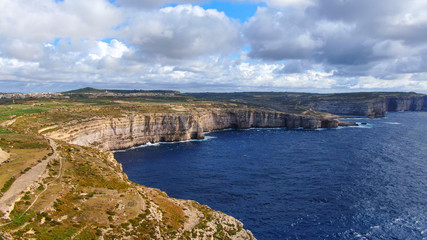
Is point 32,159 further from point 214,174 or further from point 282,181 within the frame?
point 282,181

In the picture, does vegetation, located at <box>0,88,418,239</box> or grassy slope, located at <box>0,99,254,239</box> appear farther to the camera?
vegetation, located at <box>0,88,418,239</box>

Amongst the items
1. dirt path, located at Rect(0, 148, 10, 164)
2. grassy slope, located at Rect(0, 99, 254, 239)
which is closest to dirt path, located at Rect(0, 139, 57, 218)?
grassy slope, located at Rect(0, 99, 254, 239)

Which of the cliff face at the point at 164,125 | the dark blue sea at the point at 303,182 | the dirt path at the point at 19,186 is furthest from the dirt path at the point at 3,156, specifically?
the cliff face at the point at 164,125

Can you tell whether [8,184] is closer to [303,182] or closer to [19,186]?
[19,186]

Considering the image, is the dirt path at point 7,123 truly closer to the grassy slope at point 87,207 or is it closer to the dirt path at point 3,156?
the grassy slope at point 87,207

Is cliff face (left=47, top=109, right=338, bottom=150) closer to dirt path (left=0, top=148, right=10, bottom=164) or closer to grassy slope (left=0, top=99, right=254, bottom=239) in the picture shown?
dirt path (left=0, top=148, right=10, bottom=164)

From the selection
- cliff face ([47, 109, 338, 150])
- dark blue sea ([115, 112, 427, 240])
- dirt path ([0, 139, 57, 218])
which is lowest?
dark blue sea ([115, 112, 427, 240])

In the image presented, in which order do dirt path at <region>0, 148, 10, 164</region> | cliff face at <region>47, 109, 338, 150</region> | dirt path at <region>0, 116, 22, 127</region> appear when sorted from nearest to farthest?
dirt path at <region>0, 148, 10, 164</region>
dirt path at <region>0, 116, 22, 127</region>
cliff face at <region>47, 109, 338, 150</region>

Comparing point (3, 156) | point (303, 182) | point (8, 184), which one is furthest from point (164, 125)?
point (8, 184)
